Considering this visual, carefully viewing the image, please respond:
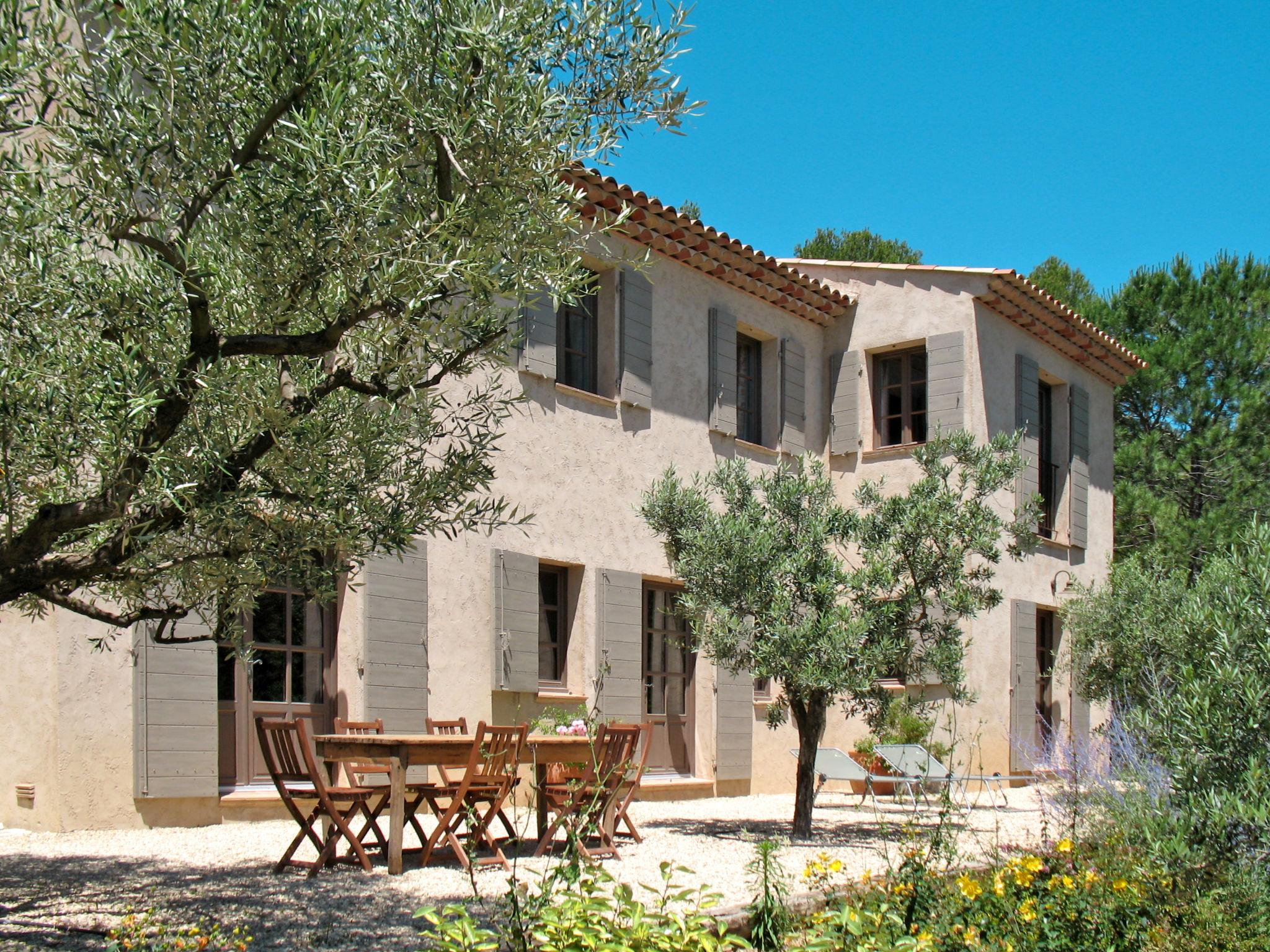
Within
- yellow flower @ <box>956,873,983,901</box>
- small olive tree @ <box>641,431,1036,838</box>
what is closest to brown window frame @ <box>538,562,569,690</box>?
small olive tree @ <box>641,431,1036,838</box>

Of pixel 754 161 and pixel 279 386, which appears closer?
pixel 279 386

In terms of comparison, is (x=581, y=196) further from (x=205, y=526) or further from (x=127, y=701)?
(x=127, y=701)

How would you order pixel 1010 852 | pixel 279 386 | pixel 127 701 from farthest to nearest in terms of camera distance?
1. pixel 127 701
2. pixel 1010 852
3. pixel 279 386

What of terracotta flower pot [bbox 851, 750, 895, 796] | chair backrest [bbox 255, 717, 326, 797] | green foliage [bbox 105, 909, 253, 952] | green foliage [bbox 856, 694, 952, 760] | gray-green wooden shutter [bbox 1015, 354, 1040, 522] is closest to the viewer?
green foliage [bbox 105, 909, 253, 952]

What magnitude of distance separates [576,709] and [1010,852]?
14.8 feet

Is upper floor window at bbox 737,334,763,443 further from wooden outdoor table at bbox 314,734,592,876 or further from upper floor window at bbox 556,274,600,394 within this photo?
wooden outdoor table at bbox 314,734,592,876

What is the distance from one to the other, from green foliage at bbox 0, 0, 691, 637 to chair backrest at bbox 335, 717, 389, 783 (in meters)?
3.09

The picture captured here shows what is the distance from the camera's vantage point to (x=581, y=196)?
4.79 meters

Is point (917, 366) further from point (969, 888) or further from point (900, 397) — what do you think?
point (969, 888)

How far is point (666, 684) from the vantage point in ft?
39.5

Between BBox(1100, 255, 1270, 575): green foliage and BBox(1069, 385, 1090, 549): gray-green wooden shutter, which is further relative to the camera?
BBox(1100, 255, 1270, 575): green foliage

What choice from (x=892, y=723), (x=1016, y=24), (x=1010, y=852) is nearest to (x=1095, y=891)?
(x=1010, y=852)

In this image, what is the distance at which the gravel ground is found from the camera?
16.8 ft

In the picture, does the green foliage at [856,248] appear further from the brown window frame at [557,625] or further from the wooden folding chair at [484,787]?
the wooden folding chair at [484,787]
